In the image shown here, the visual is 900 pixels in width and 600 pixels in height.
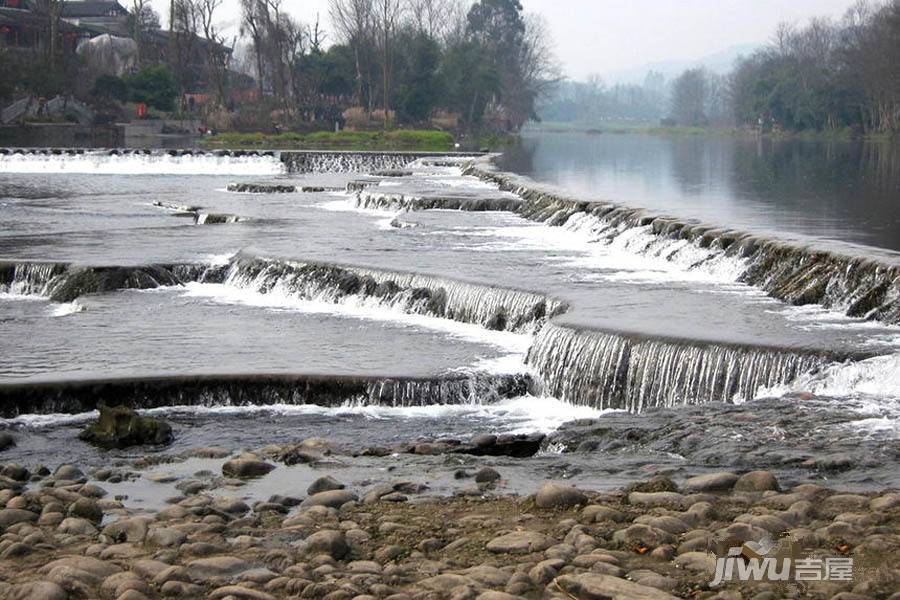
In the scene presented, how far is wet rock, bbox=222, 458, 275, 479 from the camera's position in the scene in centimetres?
970

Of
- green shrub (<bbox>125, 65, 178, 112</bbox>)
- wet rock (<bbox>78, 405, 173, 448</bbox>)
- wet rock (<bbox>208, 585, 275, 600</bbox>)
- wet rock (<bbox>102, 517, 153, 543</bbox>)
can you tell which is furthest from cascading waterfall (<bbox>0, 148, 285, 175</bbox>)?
wet rock (<bbox>208, 585, 275, 600</bbox>)

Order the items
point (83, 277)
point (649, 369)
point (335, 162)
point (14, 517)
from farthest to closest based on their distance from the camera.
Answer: point (335, 162) < point (83, 277) < point (649, 369) < point (14, 517)

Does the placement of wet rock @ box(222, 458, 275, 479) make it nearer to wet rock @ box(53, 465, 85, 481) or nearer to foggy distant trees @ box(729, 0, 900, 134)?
wet rock @ box(53, 465, 85, 481)

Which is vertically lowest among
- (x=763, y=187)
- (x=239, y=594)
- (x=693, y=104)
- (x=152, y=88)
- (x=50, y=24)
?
(x=239, y=594)

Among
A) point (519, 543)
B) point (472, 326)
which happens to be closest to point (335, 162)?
point (472, 326)

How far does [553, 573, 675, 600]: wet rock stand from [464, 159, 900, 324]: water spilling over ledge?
873 cm

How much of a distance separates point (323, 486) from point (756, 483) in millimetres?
2971

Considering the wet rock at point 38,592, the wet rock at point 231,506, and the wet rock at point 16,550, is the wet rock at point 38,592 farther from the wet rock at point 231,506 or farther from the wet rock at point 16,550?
the wet rock at point 231,506

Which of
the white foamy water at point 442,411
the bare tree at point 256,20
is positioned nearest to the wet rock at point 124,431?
the white foamy water at point 442,411

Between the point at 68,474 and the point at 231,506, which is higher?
the point at 231,506

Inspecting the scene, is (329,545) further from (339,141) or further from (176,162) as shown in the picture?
(339,141)

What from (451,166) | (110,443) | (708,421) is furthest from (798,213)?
(451,166)

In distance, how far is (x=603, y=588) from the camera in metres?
6.55

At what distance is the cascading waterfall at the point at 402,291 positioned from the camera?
15.9 metres
